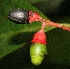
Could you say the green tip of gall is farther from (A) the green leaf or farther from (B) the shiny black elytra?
(A) the green leaf

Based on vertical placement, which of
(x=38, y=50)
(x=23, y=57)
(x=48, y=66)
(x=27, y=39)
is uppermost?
(x=38, y=50)

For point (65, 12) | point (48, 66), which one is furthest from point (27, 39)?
point (65, 12)

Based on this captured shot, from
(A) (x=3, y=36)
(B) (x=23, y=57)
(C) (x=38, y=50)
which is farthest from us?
(B) (x=23, y=57)

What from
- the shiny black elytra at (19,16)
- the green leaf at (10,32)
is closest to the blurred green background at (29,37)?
the green leaf at (10,32)

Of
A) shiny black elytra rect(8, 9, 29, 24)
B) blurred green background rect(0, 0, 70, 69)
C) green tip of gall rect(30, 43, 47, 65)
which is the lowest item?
blurred green background rect(0, 0, 70, 69)

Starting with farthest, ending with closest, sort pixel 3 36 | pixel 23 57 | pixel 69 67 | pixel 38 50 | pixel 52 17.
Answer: pixel 52 17, pixel 69 67, pixel 23 57, pixel 3 36, pixel 38 50

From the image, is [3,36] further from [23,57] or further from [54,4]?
[54,4]

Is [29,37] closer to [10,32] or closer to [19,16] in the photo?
[10,32]

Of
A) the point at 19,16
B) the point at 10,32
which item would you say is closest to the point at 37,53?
the point at 19,16

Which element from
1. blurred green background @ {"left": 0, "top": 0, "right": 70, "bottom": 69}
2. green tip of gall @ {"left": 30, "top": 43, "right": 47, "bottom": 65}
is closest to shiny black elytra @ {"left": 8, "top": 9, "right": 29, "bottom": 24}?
green tip of gall @ {"left": 30, "top": 43, "right": 47, "bottom": 65}
